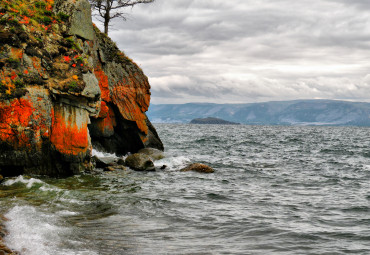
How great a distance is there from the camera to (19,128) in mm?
16344

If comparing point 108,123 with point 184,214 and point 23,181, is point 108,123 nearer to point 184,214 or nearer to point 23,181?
point 23,181

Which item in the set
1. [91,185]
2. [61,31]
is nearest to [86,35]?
[61,31]

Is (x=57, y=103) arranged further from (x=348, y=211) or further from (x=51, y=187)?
(x=348, y=211)

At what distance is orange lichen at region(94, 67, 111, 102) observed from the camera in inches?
1070

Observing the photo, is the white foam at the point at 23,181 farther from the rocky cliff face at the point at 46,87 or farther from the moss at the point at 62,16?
the moss at the point at 62,16

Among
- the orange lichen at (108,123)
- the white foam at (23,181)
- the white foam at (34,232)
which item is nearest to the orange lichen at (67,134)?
the white foam at (23,181)

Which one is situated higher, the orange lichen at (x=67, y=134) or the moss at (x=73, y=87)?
the moss at (x=73, y=87)

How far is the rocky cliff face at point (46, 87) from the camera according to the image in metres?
16.5

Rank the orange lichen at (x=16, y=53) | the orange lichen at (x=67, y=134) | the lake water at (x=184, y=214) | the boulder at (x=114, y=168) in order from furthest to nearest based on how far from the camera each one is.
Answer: the boulder at (x=114, y=168) < the orange lichen at (x=67, y=134) < the orange lichen at (x=16, y=53) < the lake water at (x=184, y=214)

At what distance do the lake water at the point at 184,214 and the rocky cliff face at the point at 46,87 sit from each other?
4.41ft

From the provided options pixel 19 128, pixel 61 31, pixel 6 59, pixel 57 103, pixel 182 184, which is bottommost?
pixel 182 184

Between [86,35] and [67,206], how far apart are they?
13279 millimetres

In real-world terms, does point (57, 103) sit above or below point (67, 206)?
above

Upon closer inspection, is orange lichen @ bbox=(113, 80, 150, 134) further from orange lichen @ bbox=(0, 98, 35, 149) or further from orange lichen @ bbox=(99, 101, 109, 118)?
orange lichen @ bbox=(0, 98, 35, 149)
